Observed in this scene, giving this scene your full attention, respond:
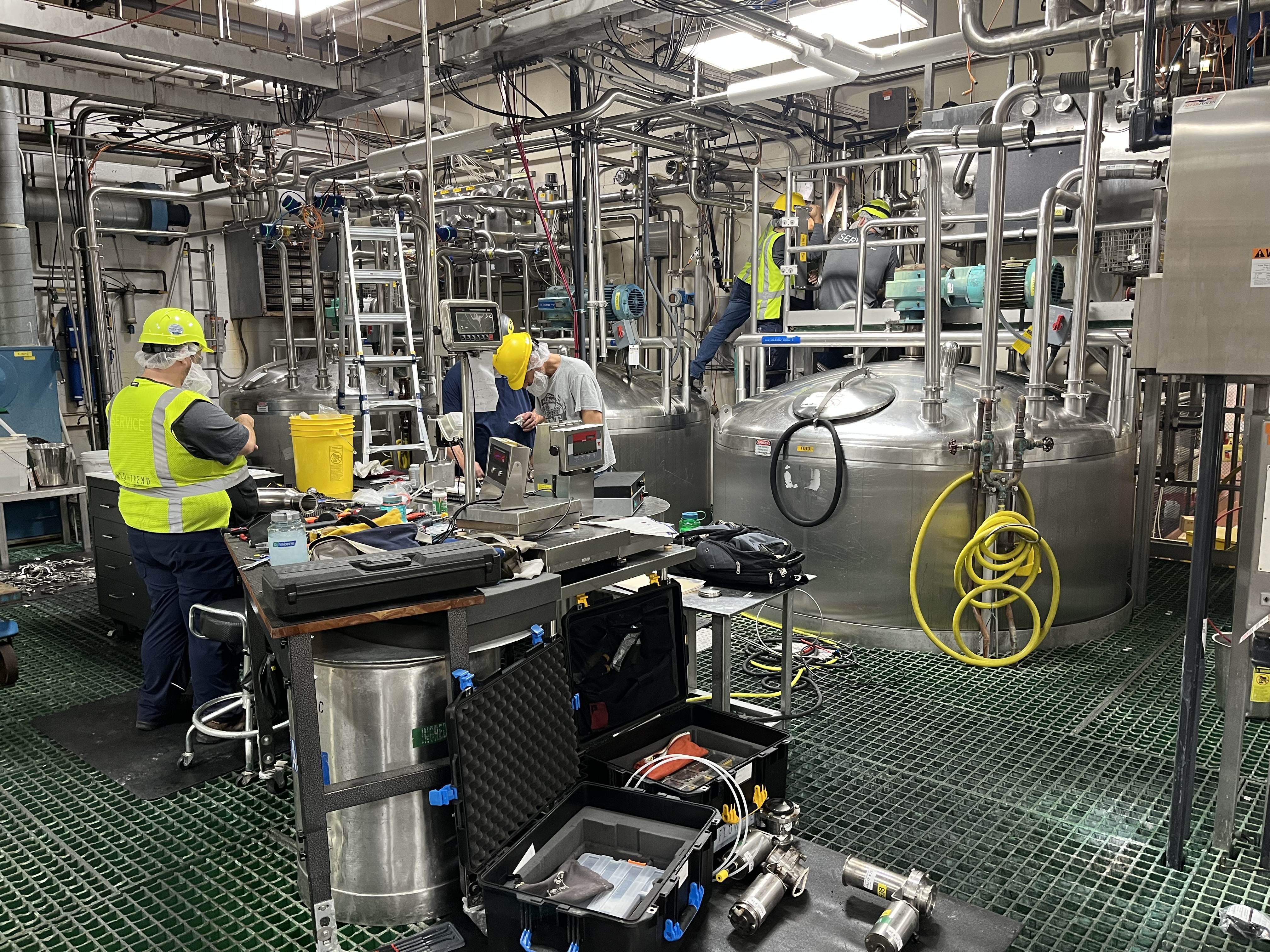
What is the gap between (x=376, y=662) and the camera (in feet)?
7.57

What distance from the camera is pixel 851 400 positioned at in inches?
186

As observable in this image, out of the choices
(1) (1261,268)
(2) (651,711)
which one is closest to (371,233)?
(2) (651,711)

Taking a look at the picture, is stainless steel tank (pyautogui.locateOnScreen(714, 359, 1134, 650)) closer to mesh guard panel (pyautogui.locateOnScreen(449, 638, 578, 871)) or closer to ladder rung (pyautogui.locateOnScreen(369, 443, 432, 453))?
ladder rung (pyautogui.locateOnScreen(369, 443, 432, 453))

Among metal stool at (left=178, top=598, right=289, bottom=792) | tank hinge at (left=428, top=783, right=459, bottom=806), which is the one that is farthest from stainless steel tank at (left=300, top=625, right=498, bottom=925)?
metal stool at (left=178, top=598, right=289, bottom=792)

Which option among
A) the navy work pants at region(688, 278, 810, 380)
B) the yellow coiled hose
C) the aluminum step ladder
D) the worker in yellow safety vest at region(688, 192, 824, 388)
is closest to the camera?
the yellow coiled hose

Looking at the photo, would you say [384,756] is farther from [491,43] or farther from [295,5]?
[295,5]

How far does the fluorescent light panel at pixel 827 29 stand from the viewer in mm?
4391

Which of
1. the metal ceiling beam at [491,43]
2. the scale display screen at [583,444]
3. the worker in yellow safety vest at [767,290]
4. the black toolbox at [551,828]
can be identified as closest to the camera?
the black toolbox at [551,828]

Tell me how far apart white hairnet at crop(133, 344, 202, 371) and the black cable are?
279 cm

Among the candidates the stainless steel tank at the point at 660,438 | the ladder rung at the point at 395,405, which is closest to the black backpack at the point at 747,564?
the ladder rung at the point at 395,405

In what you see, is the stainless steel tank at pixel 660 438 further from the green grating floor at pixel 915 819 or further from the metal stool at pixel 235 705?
the metal stool at pixel 235 705

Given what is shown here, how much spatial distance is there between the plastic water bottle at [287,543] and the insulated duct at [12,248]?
4976mm

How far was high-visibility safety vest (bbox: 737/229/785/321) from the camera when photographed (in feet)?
19.5

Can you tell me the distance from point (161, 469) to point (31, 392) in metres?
3.71
